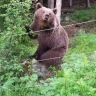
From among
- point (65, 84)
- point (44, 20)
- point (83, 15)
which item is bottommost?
point (83, 15)

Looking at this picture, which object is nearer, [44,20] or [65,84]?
[65,84]

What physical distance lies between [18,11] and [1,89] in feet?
4.94

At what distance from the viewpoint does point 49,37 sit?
6.87m

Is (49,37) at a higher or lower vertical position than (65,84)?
higher

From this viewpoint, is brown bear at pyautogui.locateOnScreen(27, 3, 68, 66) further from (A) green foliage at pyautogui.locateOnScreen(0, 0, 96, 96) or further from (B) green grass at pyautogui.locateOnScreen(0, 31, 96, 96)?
(B) green grass at pyautogui.locateOnScreen(0, 31, 96, 96)

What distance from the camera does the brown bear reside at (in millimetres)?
6719

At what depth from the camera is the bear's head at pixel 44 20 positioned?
6.66 m

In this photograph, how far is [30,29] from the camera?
21.5 feet

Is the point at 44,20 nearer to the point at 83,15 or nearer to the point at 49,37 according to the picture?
the point at 49,37

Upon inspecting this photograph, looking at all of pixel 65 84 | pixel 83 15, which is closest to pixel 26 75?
pixel 65 84

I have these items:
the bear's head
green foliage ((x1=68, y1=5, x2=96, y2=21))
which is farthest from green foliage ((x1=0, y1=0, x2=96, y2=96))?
green foliage ((x1=68, y1=5, x2=96, y2=21))

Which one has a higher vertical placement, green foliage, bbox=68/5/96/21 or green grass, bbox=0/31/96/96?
green grass, bbox=0/31/96/96

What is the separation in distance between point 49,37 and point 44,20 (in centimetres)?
39

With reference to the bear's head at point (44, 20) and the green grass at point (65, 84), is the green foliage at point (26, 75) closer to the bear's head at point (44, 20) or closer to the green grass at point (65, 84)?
the green grass at point (65, 84)
